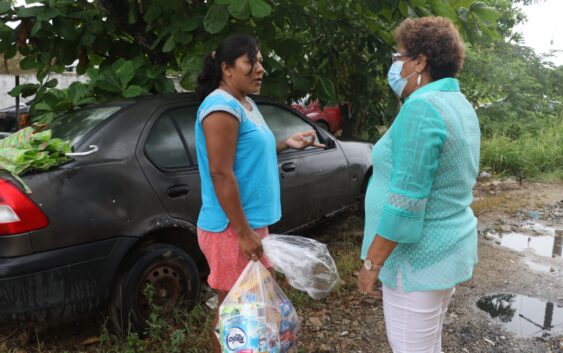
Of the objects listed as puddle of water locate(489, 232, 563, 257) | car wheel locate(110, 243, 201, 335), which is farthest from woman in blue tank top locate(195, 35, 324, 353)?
puddle of water locate(489, 232, 563, 257)

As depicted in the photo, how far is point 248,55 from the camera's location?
2.07m

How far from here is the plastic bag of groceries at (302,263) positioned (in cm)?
201

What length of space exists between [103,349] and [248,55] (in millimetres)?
1874

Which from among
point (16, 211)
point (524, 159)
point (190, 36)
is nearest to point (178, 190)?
point (16, 211)

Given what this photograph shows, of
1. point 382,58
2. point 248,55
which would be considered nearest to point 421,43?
point 248,55

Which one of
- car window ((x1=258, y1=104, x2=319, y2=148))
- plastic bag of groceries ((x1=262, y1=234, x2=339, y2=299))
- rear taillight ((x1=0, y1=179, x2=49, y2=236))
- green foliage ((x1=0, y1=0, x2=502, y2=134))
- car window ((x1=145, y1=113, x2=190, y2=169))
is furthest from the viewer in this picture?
car window ((x1=258, y1=104, x2=319, y2=148))

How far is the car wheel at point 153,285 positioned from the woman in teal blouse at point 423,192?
59.3 inches

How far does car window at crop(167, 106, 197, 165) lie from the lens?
330cm

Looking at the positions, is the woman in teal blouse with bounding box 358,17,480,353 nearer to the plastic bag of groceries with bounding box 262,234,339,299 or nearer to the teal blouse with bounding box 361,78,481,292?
the teal blouse with bounding box 361,78,481,292

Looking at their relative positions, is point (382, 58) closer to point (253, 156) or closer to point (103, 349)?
point (253, 156)

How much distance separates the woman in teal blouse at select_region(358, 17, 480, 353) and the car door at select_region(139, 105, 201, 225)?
156cm

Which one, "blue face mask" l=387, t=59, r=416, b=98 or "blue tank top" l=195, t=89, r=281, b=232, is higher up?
"blue face mask" l=387, t=59, r=416, b=98

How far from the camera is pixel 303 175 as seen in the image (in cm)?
403

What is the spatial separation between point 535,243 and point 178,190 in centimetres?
381
